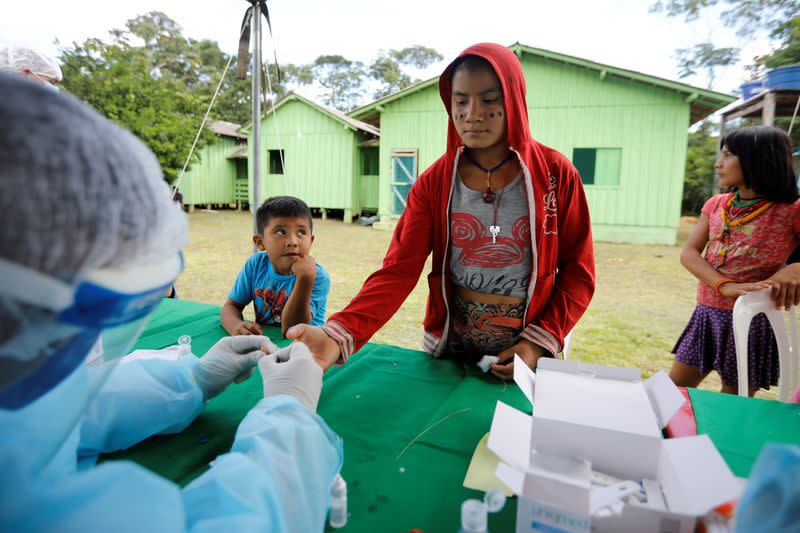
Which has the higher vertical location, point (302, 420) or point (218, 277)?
point (302, 420)

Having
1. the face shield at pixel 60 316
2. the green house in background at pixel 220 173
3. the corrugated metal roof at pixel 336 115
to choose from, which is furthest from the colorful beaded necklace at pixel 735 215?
the green house in background at pixel 220 173

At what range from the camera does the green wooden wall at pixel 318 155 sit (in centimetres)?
1346

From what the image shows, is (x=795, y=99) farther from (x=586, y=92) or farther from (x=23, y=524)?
(x=23, y=524)

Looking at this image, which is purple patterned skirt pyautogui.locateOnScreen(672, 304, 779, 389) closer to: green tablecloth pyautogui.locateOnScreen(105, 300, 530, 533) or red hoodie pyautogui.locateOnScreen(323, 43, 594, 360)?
red hoodie pyautogui.locateOnScreen(323, 43, 594, 360)

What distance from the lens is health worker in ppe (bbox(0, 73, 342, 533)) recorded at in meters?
0.42

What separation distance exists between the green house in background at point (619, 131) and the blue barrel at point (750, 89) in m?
2.36

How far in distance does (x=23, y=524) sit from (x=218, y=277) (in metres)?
6.69

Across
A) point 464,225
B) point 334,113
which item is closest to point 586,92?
point 334,113

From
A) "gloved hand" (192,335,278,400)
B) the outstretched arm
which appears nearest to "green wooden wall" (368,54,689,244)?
the outstretched arm

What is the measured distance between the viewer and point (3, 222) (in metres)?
0.40

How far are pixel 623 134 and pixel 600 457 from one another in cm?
1083

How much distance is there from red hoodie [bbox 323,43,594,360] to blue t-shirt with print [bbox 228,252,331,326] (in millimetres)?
857

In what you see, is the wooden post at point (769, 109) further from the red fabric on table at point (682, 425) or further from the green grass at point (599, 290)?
the red fabric on table at point (682, 425)

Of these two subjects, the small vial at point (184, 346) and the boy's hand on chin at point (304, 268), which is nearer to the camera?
the small vial at point (184, 346)
